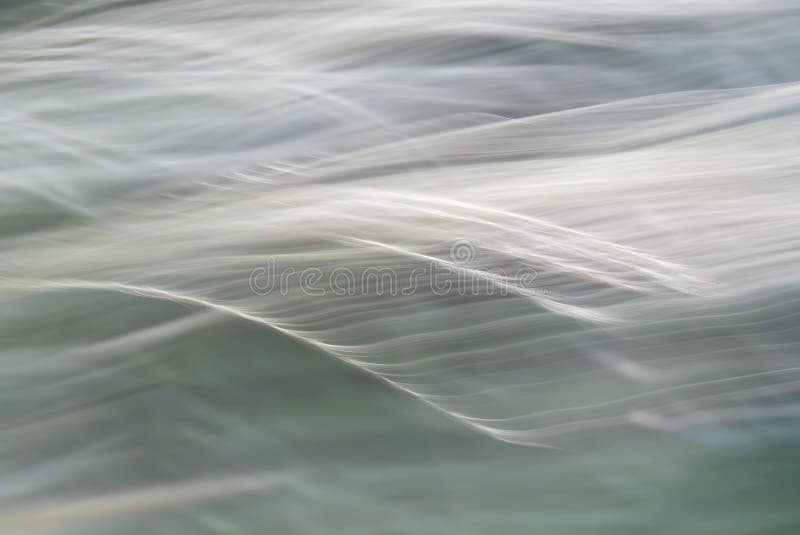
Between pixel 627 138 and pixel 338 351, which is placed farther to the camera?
pixel 627 138

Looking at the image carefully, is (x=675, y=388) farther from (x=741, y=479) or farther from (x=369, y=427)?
(x=369, y=427)

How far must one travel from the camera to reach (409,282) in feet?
1.86

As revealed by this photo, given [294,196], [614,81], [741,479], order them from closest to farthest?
1. [741,479]
2. [294,196]
3. [614,81]

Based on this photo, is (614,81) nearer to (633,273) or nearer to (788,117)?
(788,117)

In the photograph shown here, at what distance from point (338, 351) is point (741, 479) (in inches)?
9.7

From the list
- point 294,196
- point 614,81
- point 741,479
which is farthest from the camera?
point 614,81

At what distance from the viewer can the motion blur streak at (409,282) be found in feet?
1.59

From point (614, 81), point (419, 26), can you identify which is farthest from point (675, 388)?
point (419, 26)

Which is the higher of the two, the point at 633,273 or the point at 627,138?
the point at 627,138

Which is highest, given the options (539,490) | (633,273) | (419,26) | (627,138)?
(419,26)

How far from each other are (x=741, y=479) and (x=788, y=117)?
41 cm

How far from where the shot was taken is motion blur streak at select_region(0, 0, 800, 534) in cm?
49

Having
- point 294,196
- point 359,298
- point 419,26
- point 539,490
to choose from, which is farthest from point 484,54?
point 539,490

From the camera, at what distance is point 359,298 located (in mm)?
561
